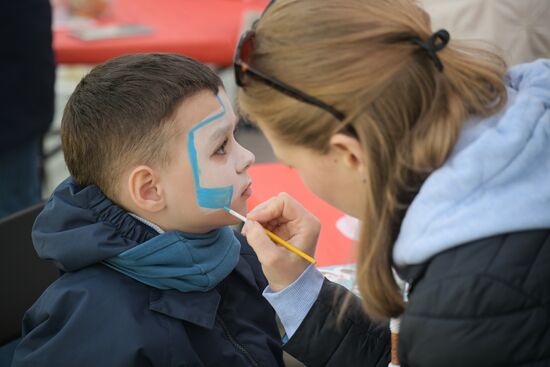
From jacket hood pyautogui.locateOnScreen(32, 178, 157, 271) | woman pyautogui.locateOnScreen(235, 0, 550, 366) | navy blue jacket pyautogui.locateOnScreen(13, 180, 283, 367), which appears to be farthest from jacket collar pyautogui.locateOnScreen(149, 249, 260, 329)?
woman pyautogui.locateOnScreen(235, 0, 550, 366)

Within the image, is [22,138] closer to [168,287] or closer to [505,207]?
[168,287]

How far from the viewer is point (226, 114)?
115 centimetres

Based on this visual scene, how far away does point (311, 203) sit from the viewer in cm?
153

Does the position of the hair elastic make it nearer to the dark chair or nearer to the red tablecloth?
the red tablecloth

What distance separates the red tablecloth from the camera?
4.41 ft

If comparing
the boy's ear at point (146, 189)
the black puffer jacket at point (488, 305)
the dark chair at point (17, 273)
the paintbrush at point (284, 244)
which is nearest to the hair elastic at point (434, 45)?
the black puffer jacket at point (488, 305)

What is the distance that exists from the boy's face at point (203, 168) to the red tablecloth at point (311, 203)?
0.96ft

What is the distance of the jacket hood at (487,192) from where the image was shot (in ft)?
2.40

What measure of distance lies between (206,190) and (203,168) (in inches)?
1.7

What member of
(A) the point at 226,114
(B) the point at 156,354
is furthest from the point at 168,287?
(A) the point at 226,114

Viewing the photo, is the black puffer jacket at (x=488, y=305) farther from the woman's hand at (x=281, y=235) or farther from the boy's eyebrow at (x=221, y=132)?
the boy's eyebrow at (x=221, y=132)

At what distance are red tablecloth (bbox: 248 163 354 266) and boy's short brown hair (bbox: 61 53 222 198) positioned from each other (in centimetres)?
46

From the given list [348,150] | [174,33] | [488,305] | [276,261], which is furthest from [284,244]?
[174,33]

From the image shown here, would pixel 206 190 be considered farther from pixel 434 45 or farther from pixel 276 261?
pixel 434 45
